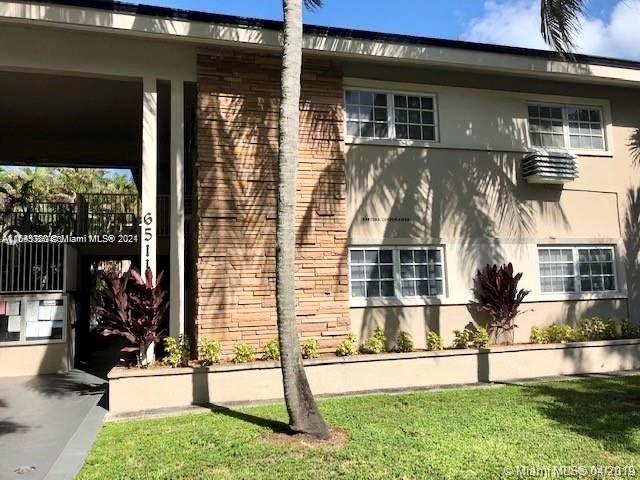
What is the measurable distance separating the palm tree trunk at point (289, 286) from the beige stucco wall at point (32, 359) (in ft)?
25.3

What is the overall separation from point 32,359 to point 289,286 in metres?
8.28

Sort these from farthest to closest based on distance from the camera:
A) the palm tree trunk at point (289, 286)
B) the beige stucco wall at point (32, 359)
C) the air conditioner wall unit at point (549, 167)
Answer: the beige stucco wall at point (32, 359)
the air conditioner wall unit at point (549, 167)
the palm tree trunk at point (289, 286)

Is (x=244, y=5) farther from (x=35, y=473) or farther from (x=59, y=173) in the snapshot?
(x=59, y=173)

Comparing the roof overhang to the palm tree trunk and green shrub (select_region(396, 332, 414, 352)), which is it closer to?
the palm tree trunk

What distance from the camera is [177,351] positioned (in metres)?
8.95

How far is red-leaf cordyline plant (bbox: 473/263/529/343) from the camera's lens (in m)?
10.6

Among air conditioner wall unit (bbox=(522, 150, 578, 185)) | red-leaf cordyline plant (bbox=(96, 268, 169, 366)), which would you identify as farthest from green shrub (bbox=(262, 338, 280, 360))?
air conditioner wall unit (bbox=(522, 150, 578, 185))

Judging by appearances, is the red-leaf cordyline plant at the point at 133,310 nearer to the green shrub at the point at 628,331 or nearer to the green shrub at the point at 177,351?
the green shrub at the point at 177,351

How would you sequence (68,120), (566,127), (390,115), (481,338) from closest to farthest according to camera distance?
(481,338), (390,115), (566,127), (68,120)

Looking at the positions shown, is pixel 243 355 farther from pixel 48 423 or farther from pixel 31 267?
pixel 31 267

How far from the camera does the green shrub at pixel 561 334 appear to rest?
10.9m

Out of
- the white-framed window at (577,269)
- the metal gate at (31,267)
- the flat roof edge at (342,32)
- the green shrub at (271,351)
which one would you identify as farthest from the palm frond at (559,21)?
the metal gate at (31,267)

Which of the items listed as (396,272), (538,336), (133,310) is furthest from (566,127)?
(133,310)

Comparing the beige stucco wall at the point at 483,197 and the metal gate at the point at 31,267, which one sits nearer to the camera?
the beige stucco wall at the point at 483,197
